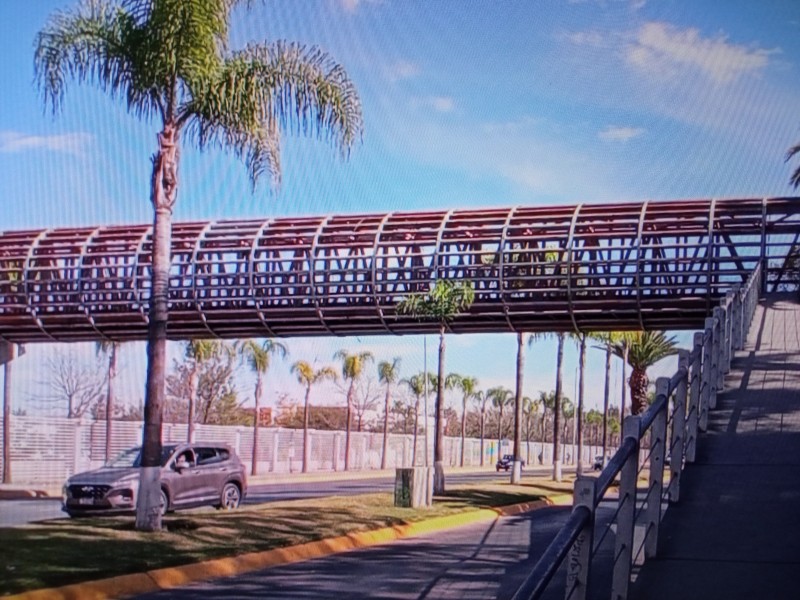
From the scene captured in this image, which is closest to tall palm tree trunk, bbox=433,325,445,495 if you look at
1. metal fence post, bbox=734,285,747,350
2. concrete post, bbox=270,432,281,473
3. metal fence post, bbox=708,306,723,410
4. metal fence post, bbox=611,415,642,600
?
metal fence post, bbox=734,285,747,350

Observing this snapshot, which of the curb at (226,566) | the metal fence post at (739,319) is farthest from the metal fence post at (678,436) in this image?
the curb at (226,566)

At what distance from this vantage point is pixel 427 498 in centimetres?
2309

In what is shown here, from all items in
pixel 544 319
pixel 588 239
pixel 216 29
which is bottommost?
pixel 544 319

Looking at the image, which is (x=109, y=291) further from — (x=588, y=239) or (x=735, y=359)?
(x=735, y=359)

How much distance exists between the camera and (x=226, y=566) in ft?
44.1

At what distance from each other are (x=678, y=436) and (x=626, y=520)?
183 cm

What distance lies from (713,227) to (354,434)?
37.1 m

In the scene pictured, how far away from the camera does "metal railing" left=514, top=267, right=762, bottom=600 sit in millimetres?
4480

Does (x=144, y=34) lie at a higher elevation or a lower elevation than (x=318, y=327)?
higher

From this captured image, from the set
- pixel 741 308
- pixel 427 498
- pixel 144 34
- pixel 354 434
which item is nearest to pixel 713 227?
pixel 427 498

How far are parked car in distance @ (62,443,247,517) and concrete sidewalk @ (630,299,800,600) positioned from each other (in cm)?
1221

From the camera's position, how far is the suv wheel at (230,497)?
75.8 ft

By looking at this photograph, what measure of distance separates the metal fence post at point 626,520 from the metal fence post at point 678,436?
5.18ft

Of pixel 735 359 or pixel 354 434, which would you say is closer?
pixel 735 359
